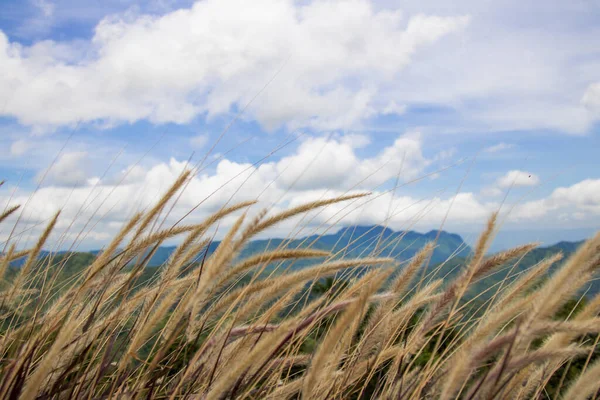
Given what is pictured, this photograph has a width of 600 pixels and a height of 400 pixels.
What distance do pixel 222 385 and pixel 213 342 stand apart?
64cm

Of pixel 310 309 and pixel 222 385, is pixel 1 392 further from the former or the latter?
pixel 310 309

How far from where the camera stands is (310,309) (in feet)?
6.26

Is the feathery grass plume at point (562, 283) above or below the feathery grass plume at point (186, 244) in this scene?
below

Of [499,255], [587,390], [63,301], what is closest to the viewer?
[587,390]

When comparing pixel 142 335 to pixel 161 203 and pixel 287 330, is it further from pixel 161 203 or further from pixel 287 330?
pixel 161 203

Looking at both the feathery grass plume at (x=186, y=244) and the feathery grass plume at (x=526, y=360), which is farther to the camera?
the feathery grass plume at (x=186, y=244)

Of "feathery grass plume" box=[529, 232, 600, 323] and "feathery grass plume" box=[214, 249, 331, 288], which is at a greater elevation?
"feathery grass plume" box=[214, 249, 331, 288]

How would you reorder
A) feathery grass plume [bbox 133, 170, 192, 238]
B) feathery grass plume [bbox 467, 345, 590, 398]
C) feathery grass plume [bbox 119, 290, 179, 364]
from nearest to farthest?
1. feathery grass plume [bbox 467, 345, 590, 398]
2. feathery grass plume [bbox 119, 290, 179, 364]
3. feathery grass plume [bbox 133, 170, 192, 238]

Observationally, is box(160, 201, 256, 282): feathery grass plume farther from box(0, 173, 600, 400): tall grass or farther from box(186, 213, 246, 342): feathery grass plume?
box(186, 213, 246, 342): feathery grass plume

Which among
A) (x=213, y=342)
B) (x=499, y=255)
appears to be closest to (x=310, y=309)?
(x=213, y=342)

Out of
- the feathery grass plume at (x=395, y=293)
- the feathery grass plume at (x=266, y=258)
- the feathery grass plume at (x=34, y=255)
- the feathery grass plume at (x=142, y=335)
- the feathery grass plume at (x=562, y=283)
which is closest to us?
the feathery grass plume at (x=562, y=283)

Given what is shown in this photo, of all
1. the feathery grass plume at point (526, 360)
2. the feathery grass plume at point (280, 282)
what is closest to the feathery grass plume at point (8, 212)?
the feathery grass plume at point (280, 282)

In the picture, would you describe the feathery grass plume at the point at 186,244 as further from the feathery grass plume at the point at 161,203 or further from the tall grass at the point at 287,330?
the feathery grass plume at the point at 161,203

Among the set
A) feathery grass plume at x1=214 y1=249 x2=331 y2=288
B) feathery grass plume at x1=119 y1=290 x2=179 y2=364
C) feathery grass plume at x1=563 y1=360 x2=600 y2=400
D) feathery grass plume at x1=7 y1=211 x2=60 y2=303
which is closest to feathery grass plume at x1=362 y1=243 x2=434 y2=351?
feathery grass plume at x1=214 y1=249 x2=331 y2=288
